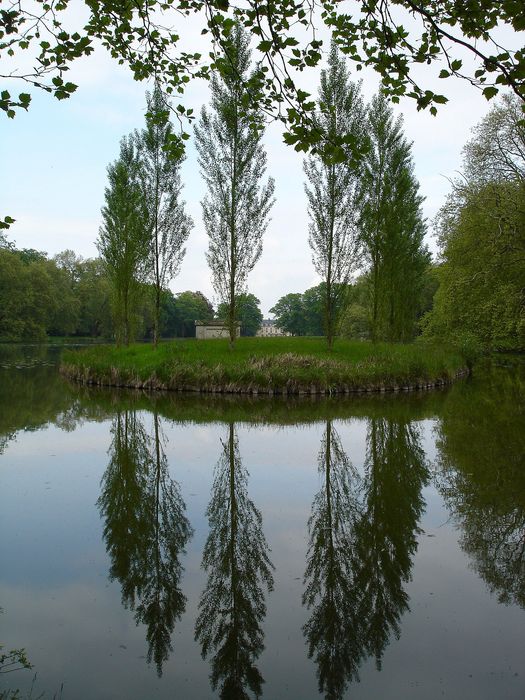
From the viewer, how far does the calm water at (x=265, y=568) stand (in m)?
3.10

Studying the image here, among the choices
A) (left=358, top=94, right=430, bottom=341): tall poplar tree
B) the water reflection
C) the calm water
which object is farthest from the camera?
(left=358, top=94, right=430, bottom=341): tall poplar tree

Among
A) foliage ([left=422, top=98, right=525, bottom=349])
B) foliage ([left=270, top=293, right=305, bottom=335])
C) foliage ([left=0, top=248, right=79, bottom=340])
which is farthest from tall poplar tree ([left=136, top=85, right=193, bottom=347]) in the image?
foliage ([left=270, top=293, right=305, bottom=335])

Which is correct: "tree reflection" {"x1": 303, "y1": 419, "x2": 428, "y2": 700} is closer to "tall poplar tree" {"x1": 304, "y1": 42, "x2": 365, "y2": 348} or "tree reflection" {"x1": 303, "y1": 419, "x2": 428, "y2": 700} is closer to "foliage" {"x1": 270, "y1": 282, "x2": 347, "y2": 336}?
"tall poplar tree" {"x1": 304, "y1": 42, "x2": 365, "y2": 348}

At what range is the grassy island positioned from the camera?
58.9 ft

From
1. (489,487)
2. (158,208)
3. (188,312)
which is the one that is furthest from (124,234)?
(188,312)

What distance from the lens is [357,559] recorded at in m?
4.64

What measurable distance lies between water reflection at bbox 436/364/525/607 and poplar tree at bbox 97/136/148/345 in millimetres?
19524

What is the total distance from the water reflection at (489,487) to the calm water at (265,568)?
32mm

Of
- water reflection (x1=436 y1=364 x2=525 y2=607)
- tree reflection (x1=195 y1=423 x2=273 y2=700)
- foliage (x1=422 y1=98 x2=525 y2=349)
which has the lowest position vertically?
tree reflection (x1=195 y1=423 x2=273 y2=700)

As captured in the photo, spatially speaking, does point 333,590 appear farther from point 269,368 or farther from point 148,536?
point 269,368

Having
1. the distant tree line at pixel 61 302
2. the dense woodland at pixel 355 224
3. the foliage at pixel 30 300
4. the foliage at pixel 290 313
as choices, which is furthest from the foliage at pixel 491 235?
the foliage at pixel 290 313

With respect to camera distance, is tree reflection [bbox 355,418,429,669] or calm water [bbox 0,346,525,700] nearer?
calm water [bbox 0,346,525,700]

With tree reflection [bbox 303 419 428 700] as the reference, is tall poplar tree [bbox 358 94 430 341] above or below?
above

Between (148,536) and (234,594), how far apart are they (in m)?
1.49
